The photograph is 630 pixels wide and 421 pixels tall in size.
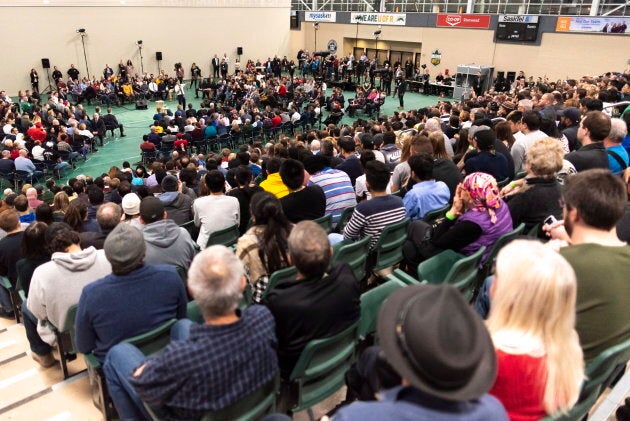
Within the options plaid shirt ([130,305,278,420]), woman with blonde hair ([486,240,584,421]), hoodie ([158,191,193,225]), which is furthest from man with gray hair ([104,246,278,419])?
hoodie ([158,191,193,225])

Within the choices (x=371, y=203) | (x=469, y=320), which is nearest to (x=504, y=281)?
(x=469, y=320)

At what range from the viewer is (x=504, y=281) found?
5.32ft

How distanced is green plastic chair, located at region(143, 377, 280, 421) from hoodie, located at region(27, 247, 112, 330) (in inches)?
50.0

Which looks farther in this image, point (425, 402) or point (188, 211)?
point (188, 211)

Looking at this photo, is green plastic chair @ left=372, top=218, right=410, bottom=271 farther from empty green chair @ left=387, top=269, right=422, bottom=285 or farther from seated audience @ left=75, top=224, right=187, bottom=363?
seated audience @ left=75, top=224, right=187, bottom=363

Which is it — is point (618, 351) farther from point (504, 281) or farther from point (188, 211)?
point (188, 211)

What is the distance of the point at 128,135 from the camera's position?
48.8 ft

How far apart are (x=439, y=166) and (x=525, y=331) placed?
11.6 ft

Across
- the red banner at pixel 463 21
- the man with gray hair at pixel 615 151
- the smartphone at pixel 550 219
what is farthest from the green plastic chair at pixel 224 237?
the red banner at pixel 463 21

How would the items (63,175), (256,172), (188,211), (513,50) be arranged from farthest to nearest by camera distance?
(513,50), (63,175), (256,172), (188,211)

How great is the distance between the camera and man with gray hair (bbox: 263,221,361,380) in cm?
230

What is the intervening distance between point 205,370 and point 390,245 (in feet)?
7.80

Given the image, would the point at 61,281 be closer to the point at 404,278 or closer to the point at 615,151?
the point at 404,278

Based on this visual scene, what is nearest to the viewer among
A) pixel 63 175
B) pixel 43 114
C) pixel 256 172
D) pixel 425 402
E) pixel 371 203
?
pixel 425 402
